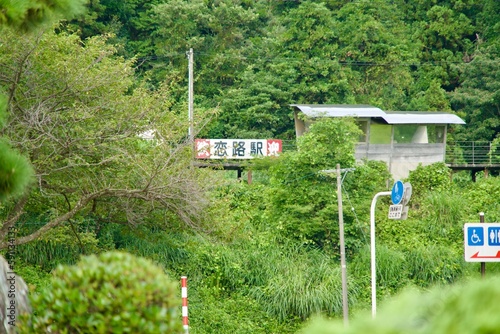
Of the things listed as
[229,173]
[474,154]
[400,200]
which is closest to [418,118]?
[474,154]

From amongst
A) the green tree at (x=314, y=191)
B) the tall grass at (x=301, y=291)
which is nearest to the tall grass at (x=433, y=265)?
the green tree at (x=314, y=191)

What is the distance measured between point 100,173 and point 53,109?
4.67 ft

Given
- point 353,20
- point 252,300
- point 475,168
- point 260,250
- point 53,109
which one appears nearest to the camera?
point 53,109

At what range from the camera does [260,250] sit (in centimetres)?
2070

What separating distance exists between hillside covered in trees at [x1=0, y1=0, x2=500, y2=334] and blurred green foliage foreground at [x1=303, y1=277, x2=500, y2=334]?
0.03 metres

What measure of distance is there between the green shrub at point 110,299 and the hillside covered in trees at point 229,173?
11 mm

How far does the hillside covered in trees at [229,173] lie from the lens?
14.6 metres

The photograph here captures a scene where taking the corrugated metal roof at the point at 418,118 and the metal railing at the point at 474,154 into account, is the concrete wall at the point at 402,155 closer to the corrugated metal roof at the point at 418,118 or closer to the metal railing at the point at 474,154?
the corrugated metal roof at the point at 418,118

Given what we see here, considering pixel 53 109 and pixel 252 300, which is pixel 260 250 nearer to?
pixel 252 300

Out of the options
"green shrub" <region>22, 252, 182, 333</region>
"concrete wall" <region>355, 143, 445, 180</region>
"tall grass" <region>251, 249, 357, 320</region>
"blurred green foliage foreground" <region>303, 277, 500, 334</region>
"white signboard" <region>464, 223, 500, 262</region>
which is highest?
"concrete wall" <region>355, 143, 445, 180</region>

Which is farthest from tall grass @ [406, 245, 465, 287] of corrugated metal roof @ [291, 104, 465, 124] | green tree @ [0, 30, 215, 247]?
green tree @ [0, 30, 215, 247]

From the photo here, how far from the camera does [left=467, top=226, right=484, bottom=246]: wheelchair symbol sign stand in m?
11.7

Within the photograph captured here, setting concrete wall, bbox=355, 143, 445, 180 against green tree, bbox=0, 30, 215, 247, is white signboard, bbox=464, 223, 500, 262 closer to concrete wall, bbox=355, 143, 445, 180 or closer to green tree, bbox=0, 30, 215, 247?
green tree, bbox=0, 30, 215, 247

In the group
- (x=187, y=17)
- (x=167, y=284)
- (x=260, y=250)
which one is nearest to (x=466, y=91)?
(x=187, y=17)
